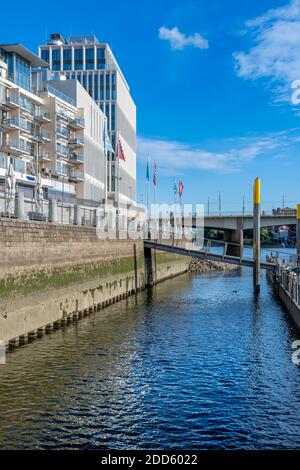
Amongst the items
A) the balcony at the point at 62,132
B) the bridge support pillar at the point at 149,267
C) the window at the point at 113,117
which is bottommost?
the bridge support pillar at the point at 149,267

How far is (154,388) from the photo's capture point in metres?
13.8

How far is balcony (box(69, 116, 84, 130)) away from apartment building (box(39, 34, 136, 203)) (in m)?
20.1

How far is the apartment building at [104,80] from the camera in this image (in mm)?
101062

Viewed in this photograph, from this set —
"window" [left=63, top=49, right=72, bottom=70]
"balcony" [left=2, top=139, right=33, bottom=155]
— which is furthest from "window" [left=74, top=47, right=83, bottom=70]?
"balcony" [left=2, top=139, right=33, bottom=155]

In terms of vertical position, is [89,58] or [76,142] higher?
[89,58]

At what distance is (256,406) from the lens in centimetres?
1237

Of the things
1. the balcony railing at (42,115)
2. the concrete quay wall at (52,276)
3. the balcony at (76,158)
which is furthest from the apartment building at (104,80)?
the concrete quay wall at (52,276)

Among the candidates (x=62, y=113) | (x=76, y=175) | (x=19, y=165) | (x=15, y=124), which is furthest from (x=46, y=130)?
(x=19, y=165)

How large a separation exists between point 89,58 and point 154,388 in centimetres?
10323

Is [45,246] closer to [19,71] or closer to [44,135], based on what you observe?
[19,71]

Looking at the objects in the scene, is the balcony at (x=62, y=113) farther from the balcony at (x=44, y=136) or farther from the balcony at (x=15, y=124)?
the balcony at (x=15, y=124)

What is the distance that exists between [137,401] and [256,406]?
2780mm

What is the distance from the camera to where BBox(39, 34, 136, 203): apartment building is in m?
101
